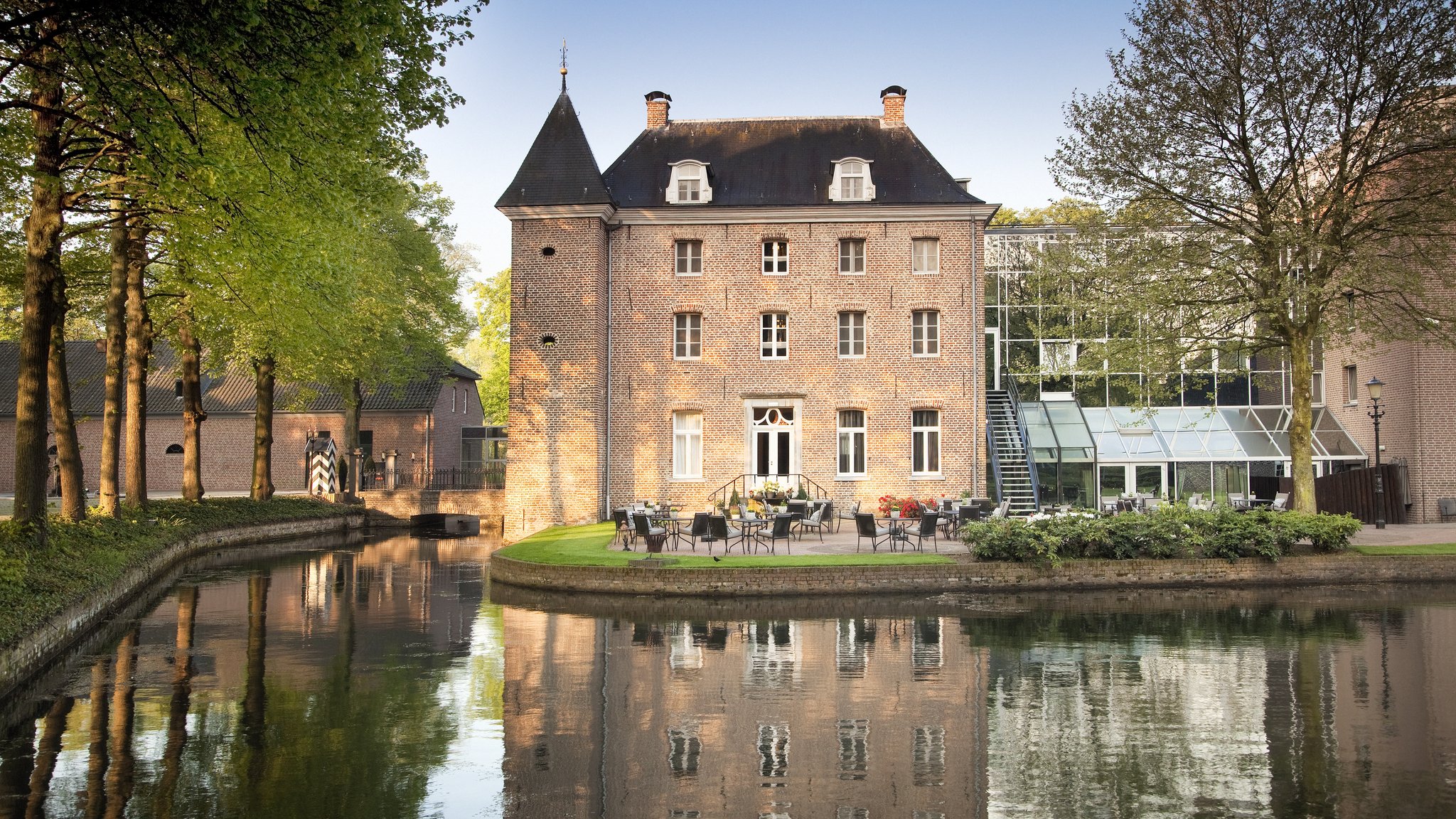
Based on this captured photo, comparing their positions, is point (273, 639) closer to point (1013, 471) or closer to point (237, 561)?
point (237, 561)

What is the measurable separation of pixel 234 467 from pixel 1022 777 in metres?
39.4

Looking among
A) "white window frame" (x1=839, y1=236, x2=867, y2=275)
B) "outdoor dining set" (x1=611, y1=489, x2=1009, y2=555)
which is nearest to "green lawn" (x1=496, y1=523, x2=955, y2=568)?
"outdoor dining set" (x1=611, y1=489, x2=1009, y2=555)

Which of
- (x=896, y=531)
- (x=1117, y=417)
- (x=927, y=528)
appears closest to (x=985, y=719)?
(x=927, y=528)

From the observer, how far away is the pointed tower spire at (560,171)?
76.1 feet

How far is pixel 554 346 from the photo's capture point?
921 inches

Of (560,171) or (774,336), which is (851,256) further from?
(560,171)

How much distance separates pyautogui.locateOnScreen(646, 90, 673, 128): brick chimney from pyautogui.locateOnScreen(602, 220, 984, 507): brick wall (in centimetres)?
412

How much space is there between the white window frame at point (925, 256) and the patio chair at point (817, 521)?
23.0 ft

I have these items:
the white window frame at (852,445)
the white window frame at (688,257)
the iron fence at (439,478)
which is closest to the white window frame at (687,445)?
the white window frame at (852,445)

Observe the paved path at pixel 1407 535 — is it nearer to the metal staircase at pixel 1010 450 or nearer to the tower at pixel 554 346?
the metal staircase at pixel 1010 450

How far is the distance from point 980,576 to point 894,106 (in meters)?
15.1

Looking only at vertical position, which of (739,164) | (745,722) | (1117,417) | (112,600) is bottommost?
(745,722)

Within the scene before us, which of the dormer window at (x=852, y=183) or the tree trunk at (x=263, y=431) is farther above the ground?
the dormer window at (x=852, y=183)

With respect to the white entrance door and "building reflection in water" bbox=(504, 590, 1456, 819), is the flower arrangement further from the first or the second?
"building reflection in water" bbox=(504, 590, 1456, 819)
